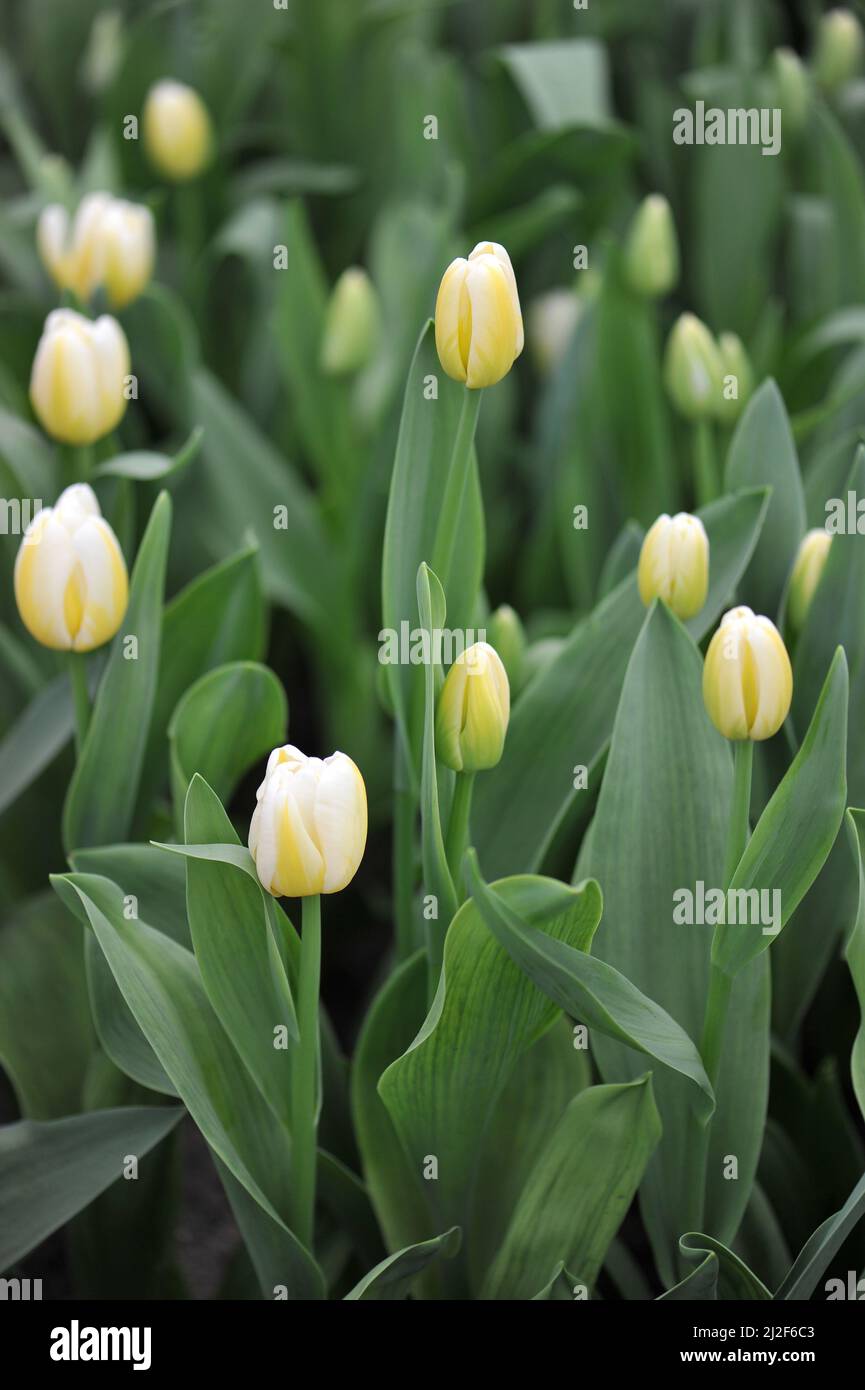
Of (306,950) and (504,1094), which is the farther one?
(504,1094)

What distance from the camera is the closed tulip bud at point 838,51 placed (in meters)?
1.48

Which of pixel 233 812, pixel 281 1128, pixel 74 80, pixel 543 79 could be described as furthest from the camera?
pixel 74 80

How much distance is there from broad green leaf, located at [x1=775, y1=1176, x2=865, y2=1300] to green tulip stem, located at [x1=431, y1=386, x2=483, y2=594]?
0.34m

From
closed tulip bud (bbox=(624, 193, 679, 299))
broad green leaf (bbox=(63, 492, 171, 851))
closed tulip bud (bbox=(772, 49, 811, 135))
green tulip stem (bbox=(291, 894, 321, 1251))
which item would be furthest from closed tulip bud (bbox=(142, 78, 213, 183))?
green tulip stem (bbox=(291, 894, 321, 1251))

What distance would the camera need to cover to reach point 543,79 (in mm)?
1414

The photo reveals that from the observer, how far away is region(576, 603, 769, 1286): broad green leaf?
0.71m

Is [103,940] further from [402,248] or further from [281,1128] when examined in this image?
[402,248]

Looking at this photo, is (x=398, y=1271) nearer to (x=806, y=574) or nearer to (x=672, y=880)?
(x=672, y=880)

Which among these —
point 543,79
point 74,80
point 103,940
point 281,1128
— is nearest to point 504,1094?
point 281,1128

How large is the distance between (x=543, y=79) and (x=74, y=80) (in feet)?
1.80

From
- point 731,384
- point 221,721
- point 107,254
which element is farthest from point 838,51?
point 221,721

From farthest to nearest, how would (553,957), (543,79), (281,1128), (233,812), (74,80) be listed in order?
(74,80), (543,79), (233,812), (281,1128), (553,957)

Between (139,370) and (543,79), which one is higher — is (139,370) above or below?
below
